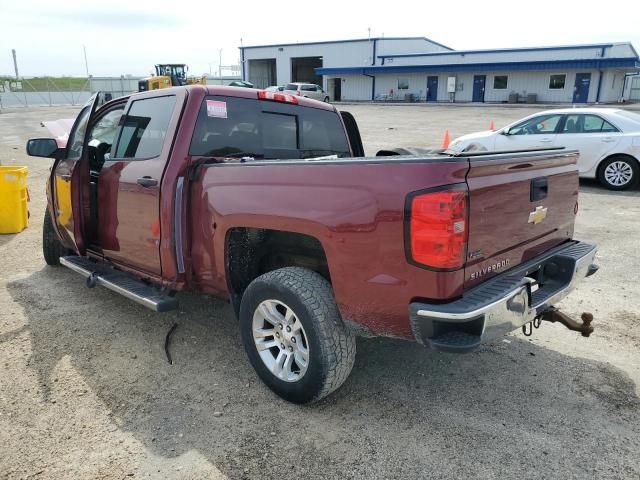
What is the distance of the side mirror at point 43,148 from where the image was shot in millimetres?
4762

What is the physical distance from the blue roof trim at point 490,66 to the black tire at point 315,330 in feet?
136

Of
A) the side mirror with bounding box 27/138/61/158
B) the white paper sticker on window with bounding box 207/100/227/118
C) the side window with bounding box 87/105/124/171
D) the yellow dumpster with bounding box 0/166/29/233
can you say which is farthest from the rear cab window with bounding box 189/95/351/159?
the yellow dumpster with bounding box 0/166/29/233

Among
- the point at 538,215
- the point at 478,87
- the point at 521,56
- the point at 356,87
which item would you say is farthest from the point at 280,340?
the point at 356,87

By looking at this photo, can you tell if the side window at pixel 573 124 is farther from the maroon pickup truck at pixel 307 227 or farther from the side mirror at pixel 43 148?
the side mirror at pixel 43 148

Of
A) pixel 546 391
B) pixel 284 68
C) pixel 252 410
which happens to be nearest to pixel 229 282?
pixel 252 410

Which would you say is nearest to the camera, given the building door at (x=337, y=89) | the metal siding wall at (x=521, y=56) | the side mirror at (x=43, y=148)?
the side mirror at (x=43, y=148)

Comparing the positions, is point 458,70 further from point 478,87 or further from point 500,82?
point 500,82

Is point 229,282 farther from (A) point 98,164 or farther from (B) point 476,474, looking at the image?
(A) point 98,164

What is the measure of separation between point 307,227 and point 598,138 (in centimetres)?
940

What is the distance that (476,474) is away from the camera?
2621 millimetres

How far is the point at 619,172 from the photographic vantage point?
10242mm

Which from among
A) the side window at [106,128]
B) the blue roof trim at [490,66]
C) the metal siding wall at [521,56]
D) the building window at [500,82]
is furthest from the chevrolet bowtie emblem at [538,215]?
the building window at [500,82]

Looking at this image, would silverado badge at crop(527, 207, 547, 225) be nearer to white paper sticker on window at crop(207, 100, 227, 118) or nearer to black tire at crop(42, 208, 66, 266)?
white paper sticker on window at crop(207, 100, 227, 118)

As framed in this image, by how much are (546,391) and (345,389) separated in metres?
1.30
